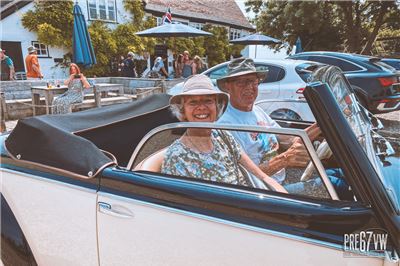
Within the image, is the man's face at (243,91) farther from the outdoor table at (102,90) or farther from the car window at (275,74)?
the outdoor table at (102,90)

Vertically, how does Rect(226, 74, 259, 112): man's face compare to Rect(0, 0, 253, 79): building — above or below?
below

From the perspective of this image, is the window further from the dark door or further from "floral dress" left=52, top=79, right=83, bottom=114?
the dark door

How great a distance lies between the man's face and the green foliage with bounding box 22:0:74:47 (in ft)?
44.7

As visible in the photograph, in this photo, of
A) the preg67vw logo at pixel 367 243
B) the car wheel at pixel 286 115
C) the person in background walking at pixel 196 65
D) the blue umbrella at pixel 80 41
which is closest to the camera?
the preg67vw logo at pixel 367 243

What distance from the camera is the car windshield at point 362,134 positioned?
52.0 inches

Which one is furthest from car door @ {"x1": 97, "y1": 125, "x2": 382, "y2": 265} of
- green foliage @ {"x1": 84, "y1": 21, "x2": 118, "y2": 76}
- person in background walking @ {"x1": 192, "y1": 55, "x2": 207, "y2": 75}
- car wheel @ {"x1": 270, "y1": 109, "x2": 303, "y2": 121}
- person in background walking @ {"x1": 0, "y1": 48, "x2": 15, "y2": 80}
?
green foliage @ {"x1": 84, "y1": 21, "x2": 118, "y2": 76}

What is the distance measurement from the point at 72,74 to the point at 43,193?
20.5 feet

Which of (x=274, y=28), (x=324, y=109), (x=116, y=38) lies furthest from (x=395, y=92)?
(x=274, y=28)

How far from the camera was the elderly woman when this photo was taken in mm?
1697

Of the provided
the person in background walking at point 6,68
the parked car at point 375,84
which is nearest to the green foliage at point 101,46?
the person in background walking at point 6,68

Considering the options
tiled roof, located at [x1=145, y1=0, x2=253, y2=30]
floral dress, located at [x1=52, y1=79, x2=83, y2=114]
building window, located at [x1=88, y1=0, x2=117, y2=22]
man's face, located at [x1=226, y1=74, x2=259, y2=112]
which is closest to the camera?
man's face, located at [x1=226, y1=74, x2=259, y2=112]

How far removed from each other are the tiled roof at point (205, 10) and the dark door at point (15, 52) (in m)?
7.46

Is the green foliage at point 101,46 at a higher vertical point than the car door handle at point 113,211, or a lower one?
higher

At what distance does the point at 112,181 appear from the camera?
1.49 m
